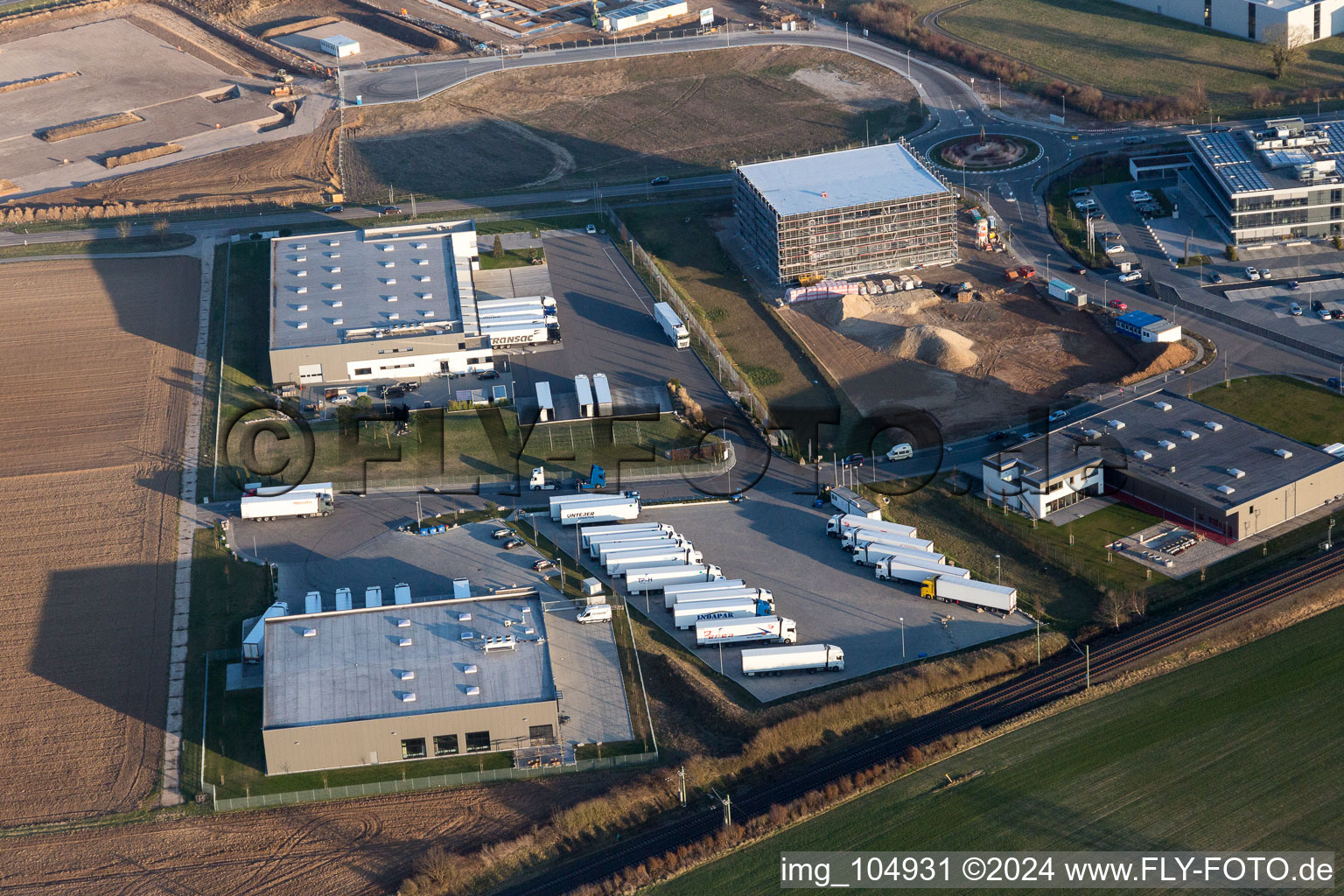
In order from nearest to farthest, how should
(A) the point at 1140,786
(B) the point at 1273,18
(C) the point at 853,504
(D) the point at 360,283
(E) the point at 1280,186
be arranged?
(A) the point at 1140,786 → (C) the point at 853,504 → (D) the point at 360,283 → (E) the point at 1280,186 → (B) the point at 1273,18

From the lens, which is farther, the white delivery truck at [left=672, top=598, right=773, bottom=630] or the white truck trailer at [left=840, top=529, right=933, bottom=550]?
the white truck trailer at [left=840, top=529, right=933, bottom=550]

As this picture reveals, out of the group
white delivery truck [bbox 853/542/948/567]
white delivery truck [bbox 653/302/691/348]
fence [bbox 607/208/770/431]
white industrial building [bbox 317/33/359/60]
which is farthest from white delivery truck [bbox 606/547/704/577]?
white industrial building [bbox 317/33/359/60]

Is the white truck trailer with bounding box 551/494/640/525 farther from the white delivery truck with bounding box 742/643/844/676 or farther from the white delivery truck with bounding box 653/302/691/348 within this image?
the white delivery truck with bounding box 653/302/691/348

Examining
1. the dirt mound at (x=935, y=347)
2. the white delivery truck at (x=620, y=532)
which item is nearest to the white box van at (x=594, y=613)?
the white delivery truck at (x=620, y=532)

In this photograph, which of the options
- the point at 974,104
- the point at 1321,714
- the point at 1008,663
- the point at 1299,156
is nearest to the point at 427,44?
the point at 974,104

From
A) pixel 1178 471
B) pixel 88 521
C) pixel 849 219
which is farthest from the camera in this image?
pixel 849 219

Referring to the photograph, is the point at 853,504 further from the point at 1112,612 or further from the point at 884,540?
the point at 1112,612

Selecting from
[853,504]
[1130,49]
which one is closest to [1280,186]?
[1130,49]
